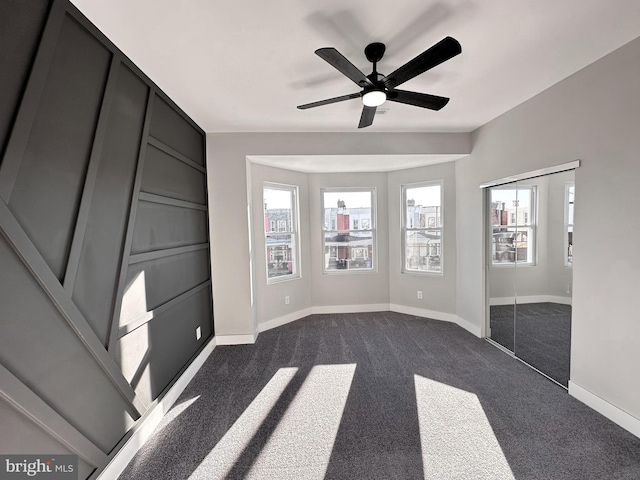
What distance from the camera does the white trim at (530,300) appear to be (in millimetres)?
2549

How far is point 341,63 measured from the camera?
163 cm

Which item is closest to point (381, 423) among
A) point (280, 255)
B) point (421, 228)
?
point (280, 255)

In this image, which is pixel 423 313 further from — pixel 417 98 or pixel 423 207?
pixel 417 98

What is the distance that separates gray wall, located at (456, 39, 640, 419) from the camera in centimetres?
196

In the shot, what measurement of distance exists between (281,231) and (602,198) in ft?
11.6

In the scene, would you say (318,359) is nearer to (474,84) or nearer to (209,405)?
(209,405)

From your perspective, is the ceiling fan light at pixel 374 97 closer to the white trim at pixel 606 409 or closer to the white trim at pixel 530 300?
the white trim at pixel 530 300

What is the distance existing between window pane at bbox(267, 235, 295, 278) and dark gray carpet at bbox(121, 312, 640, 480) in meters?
1.35

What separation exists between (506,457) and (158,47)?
136 inches

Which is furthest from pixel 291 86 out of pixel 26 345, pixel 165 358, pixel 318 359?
pixel 318 359

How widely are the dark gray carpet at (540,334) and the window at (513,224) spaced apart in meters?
0.52

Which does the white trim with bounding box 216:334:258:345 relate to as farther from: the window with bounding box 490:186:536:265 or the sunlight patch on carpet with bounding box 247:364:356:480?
the window with bounding box 490:186:536:265

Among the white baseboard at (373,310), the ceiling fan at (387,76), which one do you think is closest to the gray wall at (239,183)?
the white baseboard at (373,310)

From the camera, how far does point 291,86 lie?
2389 mm
